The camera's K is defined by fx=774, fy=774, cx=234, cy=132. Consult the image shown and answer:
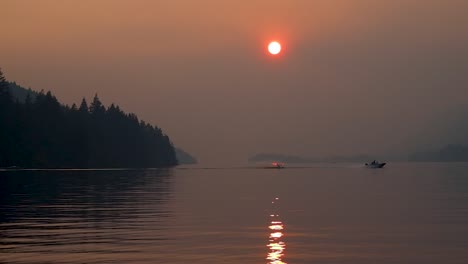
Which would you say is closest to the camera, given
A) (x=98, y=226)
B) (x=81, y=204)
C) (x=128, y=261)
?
(x=128, y=261)

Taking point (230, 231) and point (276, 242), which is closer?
point (276, 242)

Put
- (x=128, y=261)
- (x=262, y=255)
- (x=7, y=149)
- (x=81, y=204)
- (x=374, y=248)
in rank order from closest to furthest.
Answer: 1. (x=128, y=261)
2. (x=262, y=255)
3. (x=374, y=248)
4. (x=81, y=204)
5. (x=7, y=149)

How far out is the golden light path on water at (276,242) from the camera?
37.5m

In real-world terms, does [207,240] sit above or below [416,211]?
below

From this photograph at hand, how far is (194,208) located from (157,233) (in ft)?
75.8

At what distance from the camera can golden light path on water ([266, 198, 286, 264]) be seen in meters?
37.5

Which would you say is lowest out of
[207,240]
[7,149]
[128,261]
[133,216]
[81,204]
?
[128,261]

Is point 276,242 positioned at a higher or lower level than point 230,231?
lower

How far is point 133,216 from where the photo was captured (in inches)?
2388

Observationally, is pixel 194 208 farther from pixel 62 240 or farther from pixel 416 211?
pixel 62 240

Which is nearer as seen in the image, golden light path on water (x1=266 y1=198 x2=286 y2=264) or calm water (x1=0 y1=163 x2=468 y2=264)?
golden light path on water (x1=266 y1=198 x2=286 y2=264)

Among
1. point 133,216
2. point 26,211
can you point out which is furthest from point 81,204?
point 133,216

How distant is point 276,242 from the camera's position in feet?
145

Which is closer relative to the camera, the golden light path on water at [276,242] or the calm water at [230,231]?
the golden light path on water at [276,242]
